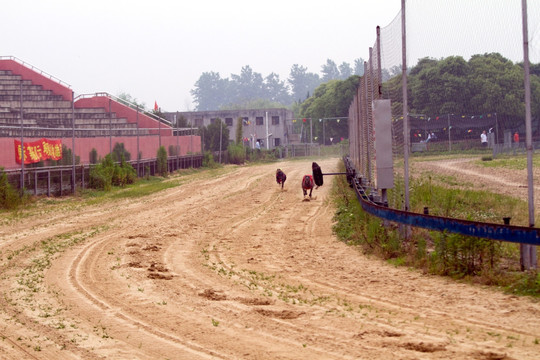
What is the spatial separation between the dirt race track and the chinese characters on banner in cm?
707

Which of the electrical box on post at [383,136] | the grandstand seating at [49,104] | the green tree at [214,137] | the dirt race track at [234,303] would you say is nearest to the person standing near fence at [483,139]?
the electrical box on post at [383,136]

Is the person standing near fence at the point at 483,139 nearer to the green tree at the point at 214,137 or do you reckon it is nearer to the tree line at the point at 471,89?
the tree line at the point at 471,89

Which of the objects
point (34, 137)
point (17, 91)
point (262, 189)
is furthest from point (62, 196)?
point (17, 91)

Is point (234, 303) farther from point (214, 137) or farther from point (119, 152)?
point (214, 137)

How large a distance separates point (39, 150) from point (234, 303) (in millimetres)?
14609

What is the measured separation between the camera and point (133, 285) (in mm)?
7586

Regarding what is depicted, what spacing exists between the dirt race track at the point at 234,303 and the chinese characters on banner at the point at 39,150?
7.07 meters

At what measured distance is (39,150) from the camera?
19.6 metres

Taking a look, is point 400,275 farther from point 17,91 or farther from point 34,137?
point 17,91

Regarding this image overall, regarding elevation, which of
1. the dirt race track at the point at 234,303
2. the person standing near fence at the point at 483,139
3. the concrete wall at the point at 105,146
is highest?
the concrete wall at the point at 105,146

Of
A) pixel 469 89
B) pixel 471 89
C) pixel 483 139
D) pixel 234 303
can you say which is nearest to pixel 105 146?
pixel 483 139

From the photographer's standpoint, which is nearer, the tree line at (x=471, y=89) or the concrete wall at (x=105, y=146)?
the tree line at (x=471, y=89)

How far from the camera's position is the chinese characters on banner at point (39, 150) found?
18828 millimetres

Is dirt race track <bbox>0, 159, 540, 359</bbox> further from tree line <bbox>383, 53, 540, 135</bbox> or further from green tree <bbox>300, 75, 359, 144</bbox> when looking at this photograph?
green tree <bbox>300, 75, 359, 144</bbox>
